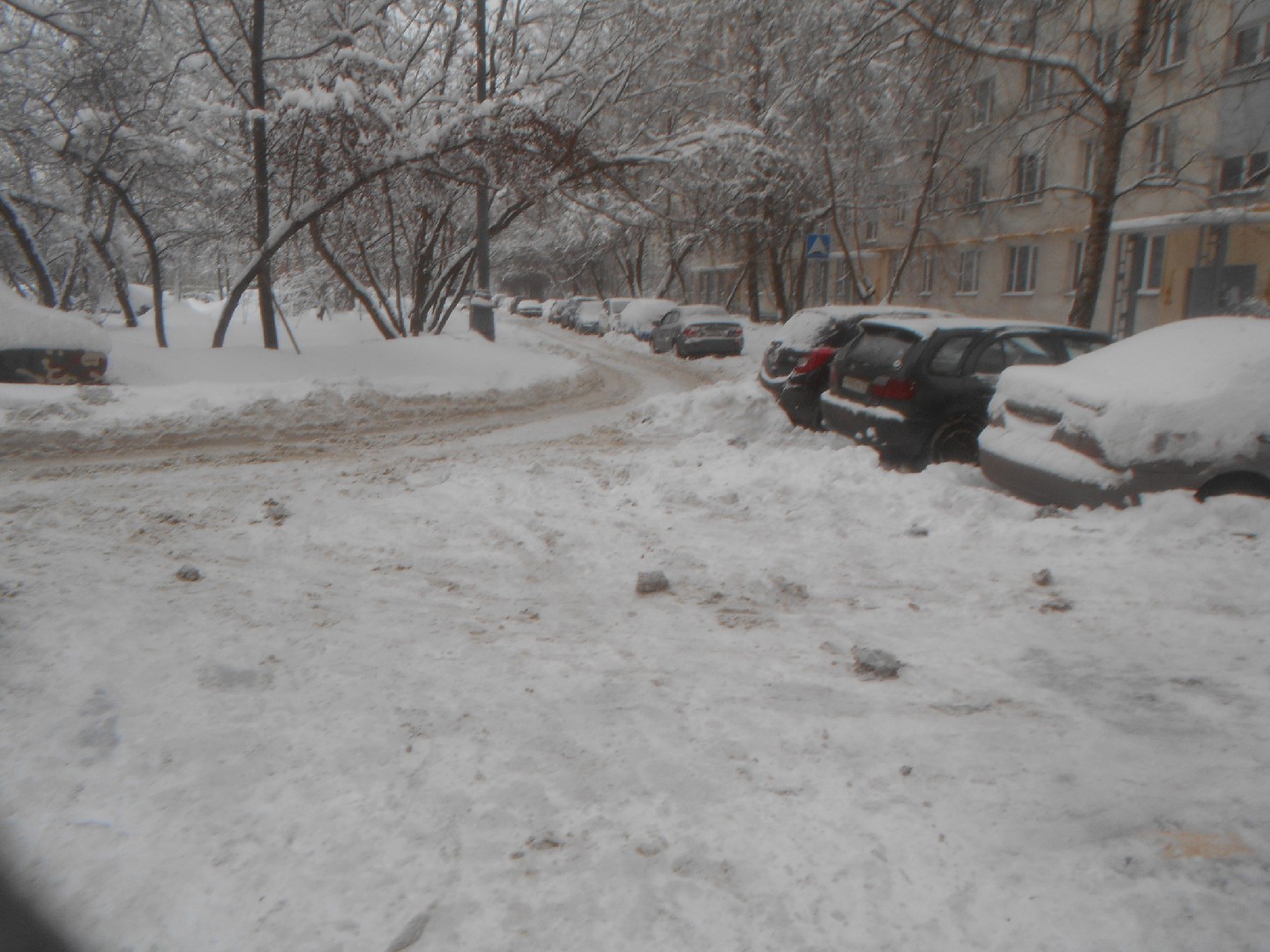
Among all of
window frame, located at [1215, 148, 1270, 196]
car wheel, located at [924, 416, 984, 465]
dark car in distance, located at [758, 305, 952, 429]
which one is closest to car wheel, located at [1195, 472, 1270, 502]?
car wheel, located at [924, 416, 984, 465]

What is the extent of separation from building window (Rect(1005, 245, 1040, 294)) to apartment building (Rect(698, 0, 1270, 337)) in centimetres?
4

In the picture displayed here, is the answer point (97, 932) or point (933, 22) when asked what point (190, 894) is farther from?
point (933, 22)

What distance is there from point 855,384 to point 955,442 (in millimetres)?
1170

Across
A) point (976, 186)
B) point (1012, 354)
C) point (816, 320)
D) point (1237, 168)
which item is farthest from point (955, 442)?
point (976, 186)

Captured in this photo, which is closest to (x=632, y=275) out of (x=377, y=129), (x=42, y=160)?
(x=42, y=160)

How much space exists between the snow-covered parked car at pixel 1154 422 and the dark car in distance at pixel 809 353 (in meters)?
3.85

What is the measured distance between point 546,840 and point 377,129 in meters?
13.3

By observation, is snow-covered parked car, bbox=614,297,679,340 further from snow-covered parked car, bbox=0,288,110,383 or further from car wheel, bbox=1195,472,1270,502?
car wheel, bbox=1195,472,1270,502

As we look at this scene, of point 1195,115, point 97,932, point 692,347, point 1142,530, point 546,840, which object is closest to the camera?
point 97,932

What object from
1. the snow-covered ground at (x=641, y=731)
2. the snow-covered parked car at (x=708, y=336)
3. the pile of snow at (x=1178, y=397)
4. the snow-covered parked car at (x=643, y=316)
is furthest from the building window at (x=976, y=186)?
the snow-covered ground at (x=641, y=731)

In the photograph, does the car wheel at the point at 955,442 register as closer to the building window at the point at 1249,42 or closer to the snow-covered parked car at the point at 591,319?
the building window at the point at 1249,42

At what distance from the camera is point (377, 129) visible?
1390 cm

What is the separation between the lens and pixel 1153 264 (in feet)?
80.2

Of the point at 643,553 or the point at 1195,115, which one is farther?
the point at 1195,115
